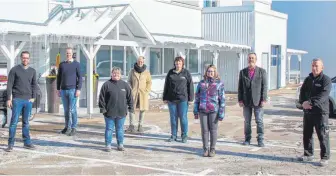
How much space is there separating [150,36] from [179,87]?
7.58 meters

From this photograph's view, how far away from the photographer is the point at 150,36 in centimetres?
1609

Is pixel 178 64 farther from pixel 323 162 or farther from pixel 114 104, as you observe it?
pixel 323 162

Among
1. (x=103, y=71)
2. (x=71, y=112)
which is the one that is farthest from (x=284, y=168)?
(x=103, y=71)

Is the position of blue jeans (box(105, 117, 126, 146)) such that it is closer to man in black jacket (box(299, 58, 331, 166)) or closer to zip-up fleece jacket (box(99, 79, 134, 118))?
zip-up fleece jacket (box(99, 79, 134, 118))

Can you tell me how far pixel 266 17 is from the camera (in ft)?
80.8

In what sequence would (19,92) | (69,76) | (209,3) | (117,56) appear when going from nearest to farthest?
(19,92) < (69,76) < (117,56) < (209,3)

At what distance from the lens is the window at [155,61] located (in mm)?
19667

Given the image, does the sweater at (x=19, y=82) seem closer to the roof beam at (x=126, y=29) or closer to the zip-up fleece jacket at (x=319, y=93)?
the zip-up fleece jacket at (x=319, y=93)

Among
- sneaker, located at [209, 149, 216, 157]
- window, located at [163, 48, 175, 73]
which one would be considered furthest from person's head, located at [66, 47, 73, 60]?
window, located at [163, 48, 175, 73]

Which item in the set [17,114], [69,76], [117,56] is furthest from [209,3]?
[17,114]

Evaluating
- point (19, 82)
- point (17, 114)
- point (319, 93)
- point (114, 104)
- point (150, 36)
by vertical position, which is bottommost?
point (17, 114)

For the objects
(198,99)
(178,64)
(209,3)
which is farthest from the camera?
(209,3)

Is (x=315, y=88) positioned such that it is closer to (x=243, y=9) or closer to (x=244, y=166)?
(x=244, y=166)

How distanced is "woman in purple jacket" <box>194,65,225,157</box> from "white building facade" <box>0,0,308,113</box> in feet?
7.56
